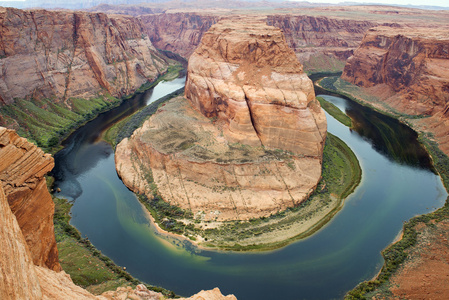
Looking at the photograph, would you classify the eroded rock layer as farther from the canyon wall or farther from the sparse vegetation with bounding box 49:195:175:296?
the canyon wall

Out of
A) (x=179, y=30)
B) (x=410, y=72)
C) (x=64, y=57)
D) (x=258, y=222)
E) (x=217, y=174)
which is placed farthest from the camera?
(x=179, y=30)

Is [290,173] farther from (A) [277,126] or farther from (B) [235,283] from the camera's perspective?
(B) [235,283]

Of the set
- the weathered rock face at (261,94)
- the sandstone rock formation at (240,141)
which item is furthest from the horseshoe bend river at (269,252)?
the weathered rock face at (261,94)

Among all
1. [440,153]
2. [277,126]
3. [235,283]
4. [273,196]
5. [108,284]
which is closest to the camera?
[108,284]

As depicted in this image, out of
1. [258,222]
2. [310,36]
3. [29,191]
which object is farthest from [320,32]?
[29,191]

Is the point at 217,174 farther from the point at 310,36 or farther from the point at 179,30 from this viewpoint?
the point at 179,30

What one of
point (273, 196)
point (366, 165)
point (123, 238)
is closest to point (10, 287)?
point (123, 238)
